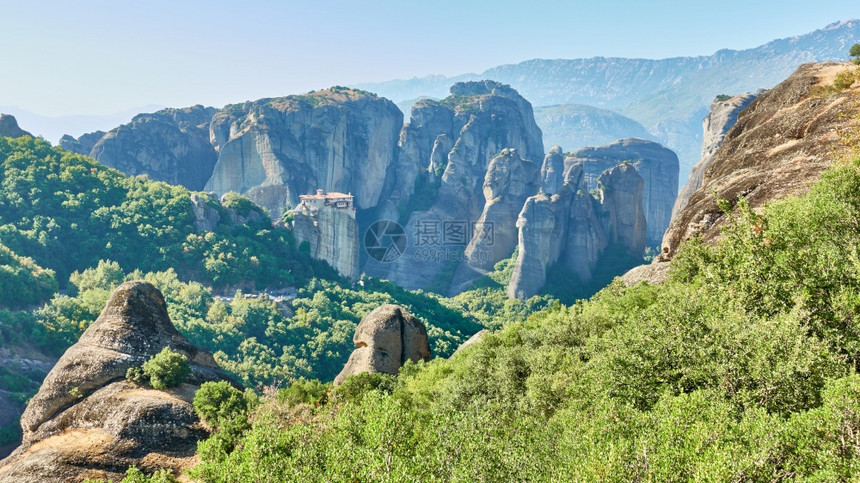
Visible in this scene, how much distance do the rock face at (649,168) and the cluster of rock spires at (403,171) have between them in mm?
265

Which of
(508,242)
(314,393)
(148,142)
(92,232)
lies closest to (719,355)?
(314,393)

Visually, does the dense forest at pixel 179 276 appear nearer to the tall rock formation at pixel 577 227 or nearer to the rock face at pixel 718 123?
the tall rock formation at pixel 577 227

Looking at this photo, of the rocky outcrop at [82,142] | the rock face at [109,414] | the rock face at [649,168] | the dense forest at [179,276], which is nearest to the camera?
the rock face at [109,414]

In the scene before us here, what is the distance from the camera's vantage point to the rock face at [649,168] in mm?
121312

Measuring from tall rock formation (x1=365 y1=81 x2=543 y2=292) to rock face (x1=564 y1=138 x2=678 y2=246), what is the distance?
51.9 ft

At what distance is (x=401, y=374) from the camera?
28.9 metres

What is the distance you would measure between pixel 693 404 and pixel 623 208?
294ft

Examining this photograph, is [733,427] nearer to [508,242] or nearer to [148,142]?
[508,242]

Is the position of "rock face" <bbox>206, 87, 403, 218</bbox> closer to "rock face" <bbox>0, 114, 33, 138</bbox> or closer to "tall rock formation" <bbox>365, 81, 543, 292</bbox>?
"tall rock formation" <bbox>365, 81, 543, 292</bbox>

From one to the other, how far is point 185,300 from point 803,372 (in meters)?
56.0

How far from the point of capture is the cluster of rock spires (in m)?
95.4

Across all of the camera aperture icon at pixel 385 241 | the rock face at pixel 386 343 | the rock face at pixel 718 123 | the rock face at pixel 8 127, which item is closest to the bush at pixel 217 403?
the rock face at pixel 386 343

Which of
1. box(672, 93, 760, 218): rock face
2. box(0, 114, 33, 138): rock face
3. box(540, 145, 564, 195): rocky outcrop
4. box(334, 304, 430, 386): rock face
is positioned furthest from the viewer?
box(540, 145, 564, 195): rocky outcrop

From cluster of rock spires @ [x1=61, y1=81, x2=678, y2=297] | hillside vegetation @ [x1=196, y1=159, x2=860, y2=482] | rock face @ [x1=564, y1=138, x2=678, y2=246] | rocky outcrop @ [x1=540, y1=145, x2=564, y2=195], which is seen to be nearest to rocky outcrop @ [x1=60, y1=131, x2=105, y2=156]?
cluster of rock spires @ [x1=61, y1=81, x2=678, y2=297]
